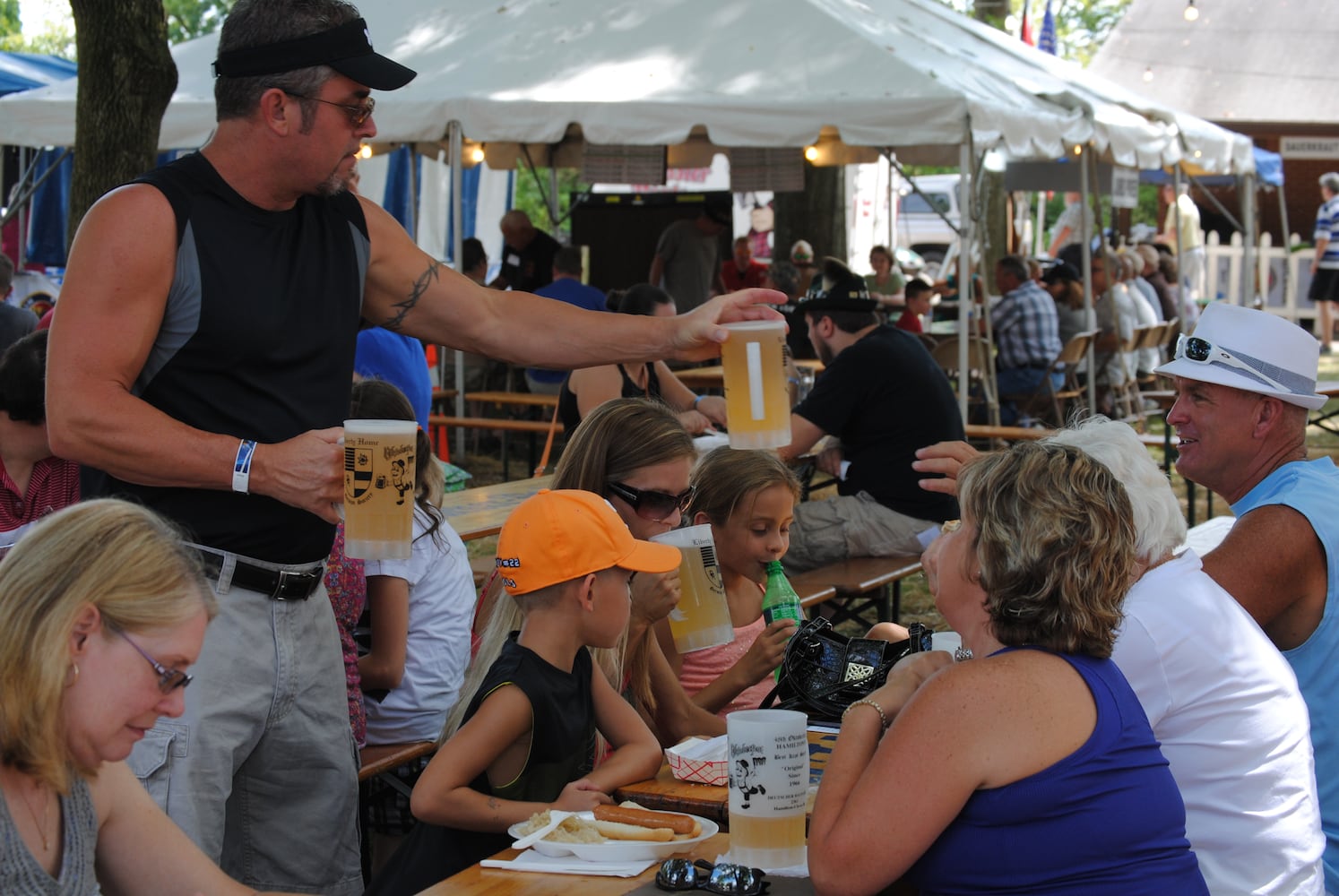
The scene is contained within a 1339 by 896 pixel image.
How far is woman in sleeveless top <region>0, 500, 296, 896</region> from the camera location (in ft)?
5.71

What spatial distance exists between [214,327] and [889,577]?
4.14 m

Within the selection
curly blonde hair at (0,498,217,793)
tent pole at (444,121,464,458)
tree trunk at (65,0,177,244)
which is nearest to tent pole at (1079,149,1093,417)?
tent pole at (444,121,464,458)

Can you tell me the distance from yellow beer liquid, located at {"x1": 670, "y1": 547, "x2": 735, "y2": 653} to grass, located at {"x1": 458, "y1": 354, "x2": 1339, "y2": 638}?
69.7 inches

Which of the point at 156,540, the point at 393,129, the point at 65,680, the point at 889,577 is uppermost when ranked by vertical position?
the point at 393,129

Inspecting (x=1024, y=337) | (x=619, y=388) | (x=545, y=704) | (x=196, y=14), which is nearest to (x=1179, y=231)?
(x=1024, y=337)

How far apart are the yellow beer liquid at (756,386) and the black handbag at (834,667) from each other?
608 mm

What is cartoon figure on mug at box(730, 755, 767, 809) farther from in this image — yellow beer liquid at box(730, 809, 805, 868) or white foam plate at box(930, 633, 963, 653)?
white foam plate at box(930, 633, 963, 653)

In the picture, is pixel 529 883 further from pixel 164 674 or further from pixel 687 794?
pixel 164 674

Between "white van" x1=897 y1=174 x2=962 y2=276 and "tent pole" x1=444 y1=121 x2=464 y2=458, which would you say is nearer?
"tent pole" x1=444 y1=121 x2=464 y2=458

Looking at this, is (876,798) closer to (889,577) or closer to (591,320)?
(591,320)

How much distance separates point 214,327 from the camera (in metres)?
2.40

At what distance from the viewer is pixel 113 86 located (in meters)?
6.09

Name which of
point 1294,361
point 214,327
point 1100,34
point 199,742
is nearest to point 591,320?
point 214,327

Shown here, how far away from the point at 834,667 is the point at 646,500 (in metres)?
0.69
